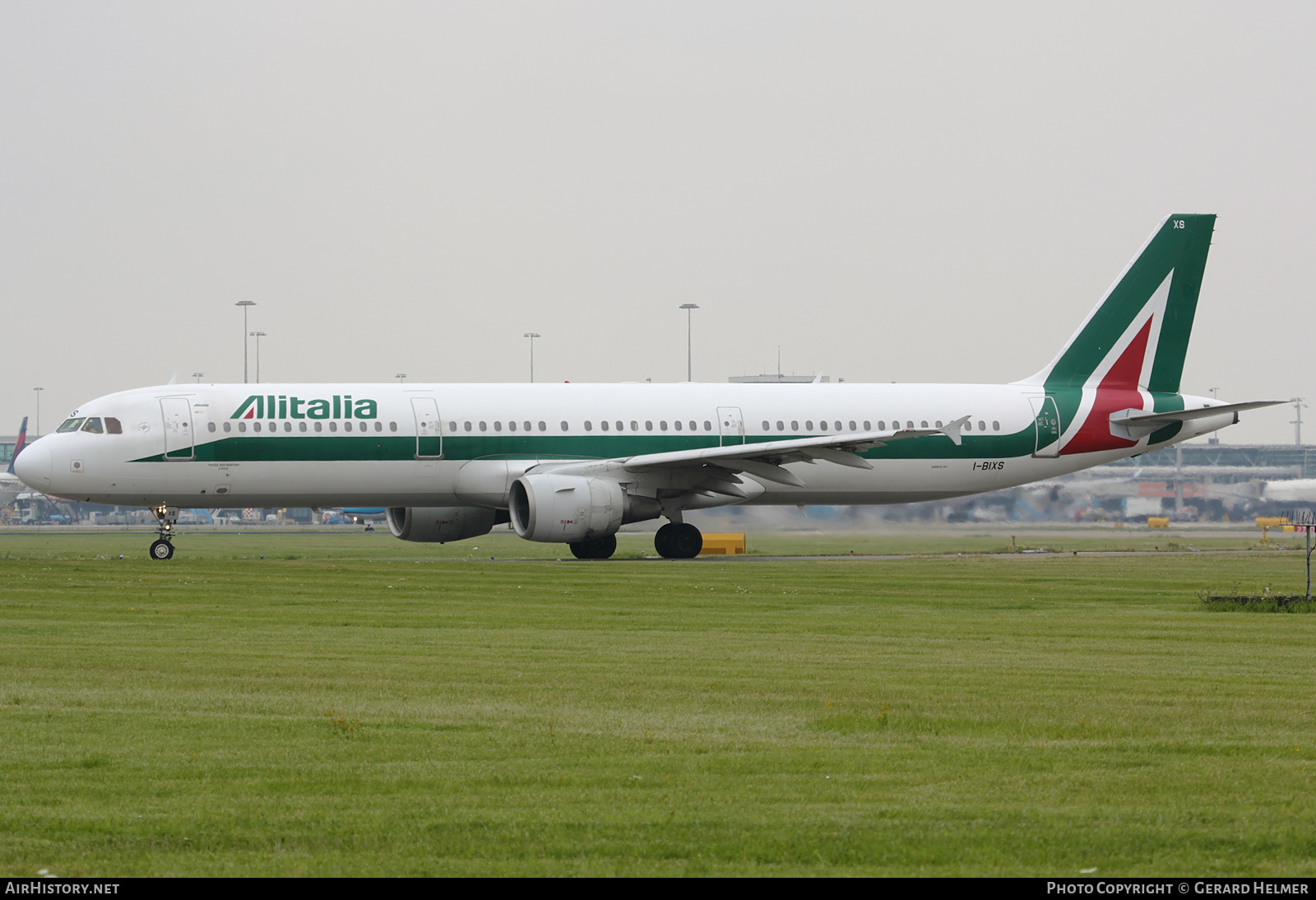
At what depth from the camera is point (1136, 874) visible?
7.23 m

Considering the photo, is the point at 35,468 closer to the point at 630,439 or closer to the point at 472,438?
the point at 472,438

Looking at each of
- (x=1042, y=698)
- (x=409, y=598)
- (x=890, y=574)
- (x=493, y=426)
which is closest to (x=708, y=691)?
(x=1042, y=698)

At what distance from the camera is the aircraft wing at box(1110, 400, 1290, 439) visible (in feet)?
131

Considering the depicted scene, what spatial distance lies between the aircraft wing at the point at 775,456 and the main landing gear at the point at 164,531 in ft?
33.8

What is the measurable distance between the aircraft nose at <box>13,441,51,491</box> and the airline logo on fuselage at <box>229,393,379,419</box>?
4.03m

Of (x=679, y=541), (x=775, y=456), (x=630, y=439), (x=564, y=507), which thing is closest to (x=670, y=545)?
(x=679, y=541)

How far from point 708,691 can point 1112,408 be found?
95.6ft

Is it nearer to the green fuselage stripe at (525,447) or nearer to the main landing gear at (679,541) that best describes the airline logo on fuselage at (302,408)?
the green fuselage stripe at (525,447)

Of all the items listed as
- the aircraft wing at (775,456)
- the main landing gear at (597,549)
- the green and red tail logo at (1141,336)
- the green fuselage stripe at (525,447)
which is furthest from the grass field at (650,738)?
the green and red tail logo at (1141,336)

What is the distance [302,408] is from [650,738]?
25229 millimetres

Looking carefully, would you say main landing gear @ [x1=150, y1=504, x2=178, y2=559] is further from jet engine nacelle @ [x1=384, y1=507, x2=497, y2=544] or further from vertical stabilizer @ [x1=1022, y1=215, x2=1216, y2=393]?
vertical stabilizer @ [x1=1022, y1=215, x2=1216, y2=393]

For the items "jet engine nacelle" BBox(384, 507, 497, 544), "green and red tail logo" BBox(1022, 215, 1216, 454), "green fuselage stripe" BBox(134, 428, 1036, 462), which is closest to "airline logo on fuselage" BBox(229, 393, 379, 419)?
"green fuselage stripe" BBox(134, 428, 1036, 462)

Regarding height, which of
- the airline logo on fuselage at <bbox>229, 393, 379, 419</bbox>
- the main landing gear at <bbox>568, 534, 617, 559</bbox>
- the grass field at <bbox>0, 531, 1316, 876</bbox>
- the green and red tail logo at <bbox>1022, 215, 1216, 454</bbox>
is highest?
the green and red tail logo at <bbox>1022, 215, 1216, 454</bbox>

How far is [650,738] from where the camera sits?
432 inches
